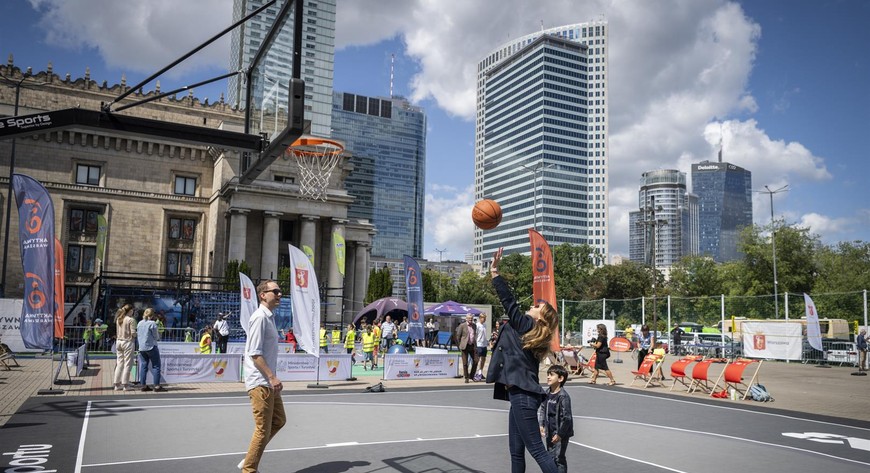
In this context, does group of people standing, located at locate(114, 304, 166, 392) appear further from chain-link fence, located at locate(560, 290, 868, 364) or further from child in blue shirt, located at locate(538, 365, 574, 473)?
chain-link fence, located at locate(560, 290, 868, 364)

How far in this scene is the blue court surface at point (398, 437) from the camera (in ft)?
26.1

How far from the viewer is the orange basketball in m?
10.3

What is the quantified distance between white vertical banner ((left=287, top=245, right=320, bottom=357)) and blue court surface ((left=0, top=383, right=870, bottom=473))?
2086 millimetres

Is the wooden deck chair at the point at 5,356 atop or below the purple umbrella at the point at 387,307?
below

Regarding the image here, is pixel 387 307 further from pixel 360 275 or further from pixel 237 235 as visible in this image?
pixel 360 275

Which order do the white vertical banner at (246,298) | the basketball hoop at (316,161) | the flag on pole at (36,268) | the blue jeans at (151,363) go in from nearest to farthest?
the flag on pole at (36,268) < the blue jeans at (151,363) < the white vertical banner at (246,298) < the basketball hoop at (316,161)

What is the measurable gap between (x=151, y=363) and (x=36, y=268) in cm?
377

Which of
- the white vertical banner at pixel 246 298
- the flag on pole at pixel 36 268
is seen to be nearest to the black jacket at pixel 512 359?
the flag on pole at pixel 36 268

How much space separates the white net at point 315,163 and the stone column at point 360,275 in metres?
18.7

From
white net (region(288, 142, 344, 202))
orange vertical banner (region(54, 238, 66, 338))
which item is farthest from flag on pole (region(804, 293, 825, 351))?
orange vertical banner (region(54, 238, 66, 338))

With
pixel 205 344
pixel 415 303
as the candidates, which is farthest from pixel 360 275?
pixel 205 344

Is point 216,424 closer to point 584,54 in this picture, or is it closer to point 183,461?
point 183,461

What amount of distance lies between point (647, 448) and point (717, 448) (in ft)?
3.85

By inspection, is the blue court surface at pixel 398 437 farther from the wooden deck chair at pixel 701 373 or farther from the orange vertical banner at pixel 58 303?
the orange vertical banner at pixel 58 303
